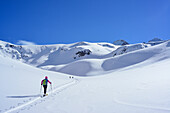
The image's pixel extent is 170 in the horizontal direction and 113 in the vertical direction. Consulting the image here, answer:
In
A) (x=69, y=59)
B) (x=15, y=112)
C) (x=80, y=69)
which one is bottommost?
(x=15, y=112)

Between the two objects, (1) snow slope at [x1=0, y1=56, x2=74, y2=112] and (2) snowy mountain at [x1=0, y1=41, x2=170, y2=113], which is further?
(1) snow slope at [x1=0, y1=56, x2=74, y2=112]

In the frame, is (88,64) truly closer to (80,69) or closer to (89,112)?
(80,69)

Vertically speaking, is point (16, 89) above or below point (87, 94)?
above

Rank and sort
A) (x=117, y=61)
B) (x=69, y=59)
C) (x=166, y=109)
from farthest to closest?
(x=69, y=59) < (x=117, y=61) < (x=166, y=109)

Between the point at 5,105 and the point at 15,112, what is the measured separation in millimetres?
1614

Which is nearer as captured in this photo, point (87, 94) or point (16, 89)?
point (87, 94)

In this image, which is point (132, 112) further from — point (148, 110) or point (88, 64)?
point (88, 64)

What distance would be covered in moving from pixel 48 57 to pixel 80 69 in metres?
142

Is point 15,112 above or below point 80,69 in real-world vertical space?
below

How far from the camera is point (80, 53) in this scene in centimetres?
18450

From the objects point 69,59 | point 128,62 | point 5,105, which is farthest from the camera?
point 69,59

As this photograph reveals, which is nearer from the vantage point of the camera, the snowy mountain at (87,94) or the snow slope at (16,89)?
the snowy mountain at (87,94)

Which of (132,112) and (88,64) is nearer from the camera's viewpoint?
(132,112)

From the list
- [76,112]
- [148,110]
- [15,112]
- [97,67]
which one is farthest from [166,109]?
[97,67]
